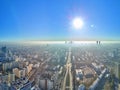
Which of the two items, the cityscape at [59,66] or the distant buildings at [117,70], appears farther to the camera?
the distant buildings at [117,70]

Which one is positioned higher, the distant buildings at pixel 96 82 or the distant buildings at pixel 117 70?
the distant buildings at pixel 117 70

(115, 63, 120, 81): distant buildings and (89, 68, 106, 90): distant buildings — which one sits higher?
(115, 63, 120, 81): distant buildings

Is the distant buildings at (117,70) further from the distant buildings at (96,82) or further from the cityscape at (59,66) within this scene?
the distant buildings at (96,82)

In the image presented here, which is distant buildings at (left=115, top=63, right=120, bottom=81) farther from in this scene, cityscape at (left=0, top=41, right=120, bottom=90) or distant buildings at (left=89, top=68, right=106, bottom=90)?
distant buildings at (left=89, top=68, right=106, bottom=90)

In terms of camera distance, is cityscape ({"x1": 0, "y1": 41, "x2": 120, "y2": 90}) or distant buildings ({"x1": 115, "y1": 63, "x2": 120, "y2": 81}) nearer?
cityscape ({"x1": 0, "y1": 41, "x2": 120, "y2": 90})

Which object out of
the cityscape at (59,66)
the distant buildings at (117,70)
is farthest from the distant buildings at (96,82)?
the distant buildings at (117,70)

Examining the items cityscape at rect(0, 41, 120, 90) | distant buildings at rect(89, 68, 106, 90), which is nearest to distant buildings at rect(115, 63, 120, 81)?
cityscape at rect(0, 41, 120, 90)

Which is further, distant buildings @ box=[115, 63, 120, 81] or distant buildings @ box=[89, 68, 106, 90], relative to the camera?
distant buildings @ box=[115, 63, 120, 81]

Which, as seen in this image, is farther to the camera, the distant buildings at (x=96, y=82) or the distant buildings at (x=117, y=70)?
the distant buildings at (x=117, y=70)

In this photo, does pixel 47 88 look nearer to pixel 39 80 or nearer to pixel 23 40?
pixel 39 80
